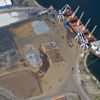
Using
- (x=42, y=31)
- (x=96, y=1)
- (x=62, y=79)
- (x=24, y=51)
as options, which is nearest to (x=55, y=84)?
(x=62, y=79)

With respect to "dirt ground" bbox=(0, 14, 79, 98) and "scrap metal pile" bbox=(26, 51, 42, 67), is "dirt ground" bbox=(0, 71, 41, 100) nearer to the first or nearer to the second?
"dirt ground" bbox=(0, 14, 79, 98)

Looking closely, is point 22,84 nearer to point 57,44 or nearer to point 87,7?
point 57,44

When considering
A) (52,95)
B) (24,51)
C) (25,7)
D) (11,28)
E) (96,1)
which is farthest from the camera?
(96,1)

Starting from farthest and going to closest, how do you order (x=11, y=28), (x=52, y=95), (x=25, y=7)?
(x=25, y=7), (x=11, y=28), (x=52, y=95)

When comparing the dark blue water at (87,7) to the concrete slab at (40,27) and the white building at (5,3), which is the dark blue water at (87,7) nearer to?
the concrete slab at (40,27)

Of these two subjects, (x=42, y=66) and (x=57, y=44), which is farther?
(x=57, y=44)

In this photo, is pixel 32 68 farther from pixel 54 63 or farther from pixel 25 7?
pixel 25 7

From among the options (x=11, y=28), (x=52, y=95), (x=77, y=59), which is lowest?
(x=52, y=95)

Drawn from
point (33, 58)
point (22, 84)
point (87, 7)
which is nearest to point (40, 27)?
point (33, 58)
